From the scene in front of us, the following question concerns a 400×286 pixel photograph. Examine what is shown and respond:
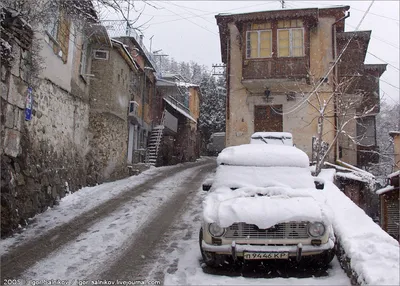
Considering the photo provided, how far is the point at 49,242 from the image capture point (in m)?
6.54

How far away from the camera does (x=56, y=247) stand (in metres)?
6.27

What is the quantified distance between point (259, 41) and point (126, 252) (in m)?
13.2

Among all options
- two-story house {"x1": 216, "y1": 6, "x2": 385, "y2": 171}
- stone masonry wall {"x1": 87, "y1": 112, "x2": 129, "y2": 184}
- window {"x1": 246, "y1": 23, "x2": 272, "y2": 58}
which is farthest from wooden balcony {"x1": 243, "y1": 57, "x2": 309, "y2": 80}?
stone masonry wall {"x1": 87, "y1": 112, "x2": 129, "y2": 184}

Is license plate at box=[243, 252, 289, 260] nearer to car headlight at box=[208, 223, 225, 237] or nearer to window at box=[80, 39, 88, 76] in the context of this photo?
car headlight at box=[208, 223, 225, 237]

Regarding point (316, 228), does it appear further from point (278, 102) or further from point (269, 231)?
point (278, 102)

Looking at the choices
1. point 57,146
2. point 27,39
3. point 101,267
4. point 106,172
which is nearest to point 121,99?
point 106,172

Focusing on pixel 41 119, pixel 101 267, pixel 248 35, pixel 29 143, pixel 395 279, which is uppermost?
pixel 248 35

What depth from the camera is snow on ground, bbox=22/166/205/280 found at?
5.17 m

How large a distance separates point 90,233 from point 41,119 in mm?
3518

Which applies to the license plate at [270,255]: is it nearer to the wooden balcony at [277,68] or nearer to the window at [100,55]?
the window at [100,55]

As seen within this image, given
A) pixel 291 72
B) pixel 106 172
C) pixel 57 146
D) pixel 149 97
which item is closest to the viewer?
pixel 57 146

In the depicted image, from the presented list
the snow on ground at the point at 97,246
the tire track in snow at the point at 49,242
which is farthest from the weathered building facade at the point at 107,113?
the snow on ground at the point at 97,246

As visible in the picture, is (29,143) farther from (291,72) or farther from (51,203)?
(291,72)

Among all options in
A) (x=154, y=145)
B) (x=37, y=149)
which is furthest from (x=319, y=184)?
(x=154, y=145)
